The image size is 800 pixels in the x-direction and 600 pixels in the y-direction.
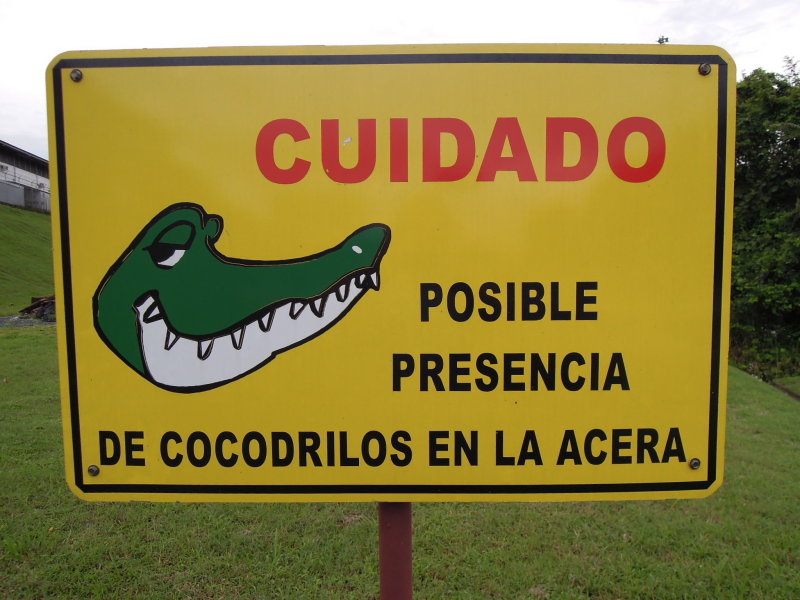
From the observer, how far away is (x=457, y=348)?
1.41 m

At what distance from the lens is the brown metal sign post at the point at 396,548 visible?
1503 millimetres

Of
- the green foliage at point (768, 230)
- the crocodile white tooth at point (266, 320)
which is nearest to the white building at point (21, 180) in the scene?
the green foliage at point (768, 230)

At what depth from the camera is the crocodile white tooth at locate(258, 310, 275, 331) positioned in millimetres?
1400

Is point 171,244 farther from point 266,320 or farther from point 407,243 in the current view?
point 407,243

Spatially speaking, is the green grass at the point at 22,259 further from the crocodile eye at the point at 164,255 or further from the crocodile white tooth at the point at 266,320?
the crocodile white tooth at the point at 266,320

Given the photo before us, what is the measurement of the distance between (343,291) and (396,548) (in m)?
0.78

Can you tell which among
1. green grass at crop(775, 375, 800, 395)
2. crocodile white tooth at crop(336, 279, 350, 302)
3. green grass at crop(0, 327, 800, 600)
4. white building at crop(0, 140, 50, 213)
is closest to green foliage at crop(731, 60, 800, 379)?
green grass at crop(775, 375, 800, 395)

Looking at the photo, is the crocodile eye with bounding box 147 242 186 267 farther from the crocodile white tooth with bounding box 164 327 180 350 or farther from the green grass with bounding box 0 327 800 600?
the green grass with bounding box 0 327 800 600

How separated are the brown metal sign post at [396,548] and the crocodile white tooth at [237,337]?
2.04 feet

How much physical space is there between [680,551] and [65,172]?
11.4ft

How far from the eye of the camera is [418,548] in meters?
3.02

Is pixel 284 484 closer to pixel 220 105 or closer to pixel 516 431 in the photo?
pixel 516 431

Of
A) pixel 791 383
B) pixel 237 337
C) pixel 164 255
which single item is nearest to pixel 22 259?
pixel 164 255

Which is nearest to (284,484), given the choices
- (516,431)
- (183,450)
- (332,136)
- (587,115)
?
(183,450)
